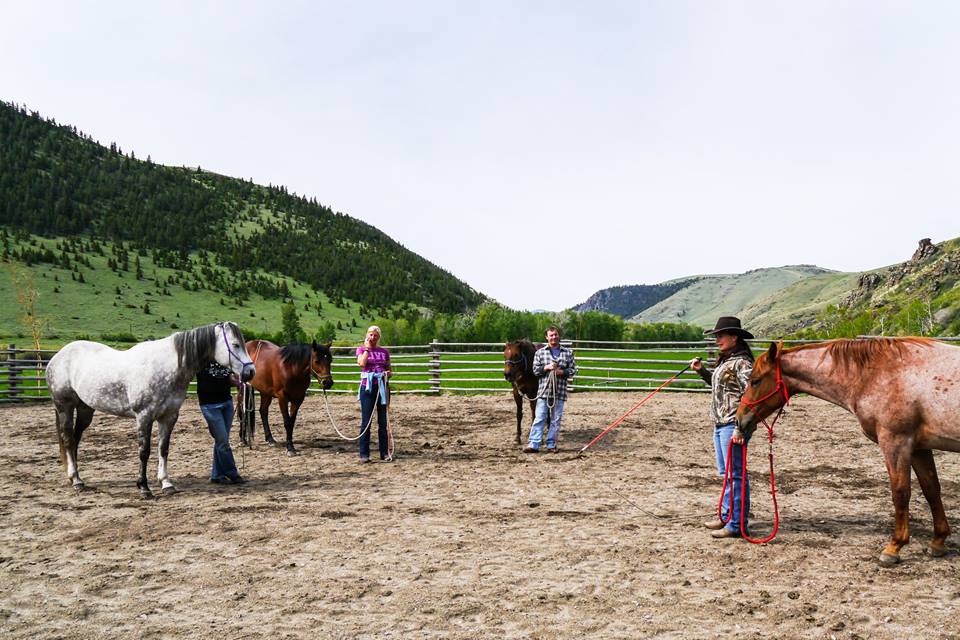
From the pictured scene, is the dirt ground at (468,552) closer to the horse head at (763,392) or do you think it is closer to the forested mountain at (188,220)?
the horse head at (763,392)

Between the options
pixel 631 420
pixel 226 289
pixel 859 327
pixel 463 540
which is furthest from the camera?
pixel 226 289

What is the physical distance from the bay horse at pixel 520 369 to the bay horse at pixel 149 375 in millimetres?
3998

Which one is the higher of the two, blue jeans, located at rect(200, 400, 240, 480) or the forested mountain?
the forested mountain

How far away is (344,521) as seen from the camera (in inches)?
209

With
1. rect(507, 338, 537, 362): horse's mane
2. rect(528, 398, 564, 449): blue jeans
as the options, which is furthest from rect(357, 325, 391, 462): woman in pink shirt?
rect(528, 398, 564, 449): blue jeans

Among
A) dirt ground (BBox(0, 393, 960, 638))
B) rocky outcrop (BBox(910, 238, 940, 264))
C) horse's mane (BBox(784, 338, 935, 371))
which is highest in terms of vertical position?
rocky outcrop (BBox(910, 238, 940, 264))

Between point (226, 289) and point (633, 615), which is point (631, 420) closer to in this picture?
point (633, 615)

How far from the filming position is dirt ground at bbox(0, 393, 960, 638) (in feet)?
10.9

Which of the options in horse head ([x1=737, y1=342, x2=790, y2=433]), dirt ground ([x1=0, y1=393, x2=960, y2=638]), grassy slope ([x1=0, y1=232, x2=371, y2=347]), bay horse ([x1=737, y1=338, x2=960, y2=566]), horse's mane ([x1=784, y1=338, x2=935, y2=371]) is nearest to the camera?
dirt ground ([x1=0, y1=393, x2=960, y2=638])

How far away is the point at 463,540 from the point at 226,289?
237ft

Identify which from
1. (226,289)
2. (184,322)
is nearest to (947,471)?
(184,322)

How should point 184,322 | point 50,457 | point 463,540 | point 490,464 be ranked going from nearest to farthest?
point 463,540
point 490,464
point 50,457
point 184,322

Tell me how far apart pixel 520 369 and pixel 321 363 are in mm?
3282

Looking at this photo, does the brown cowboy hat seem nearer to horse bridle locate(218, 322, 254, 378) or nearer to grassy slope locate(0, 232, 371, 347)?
horse bridle locate(218, 322, 254, 378)
